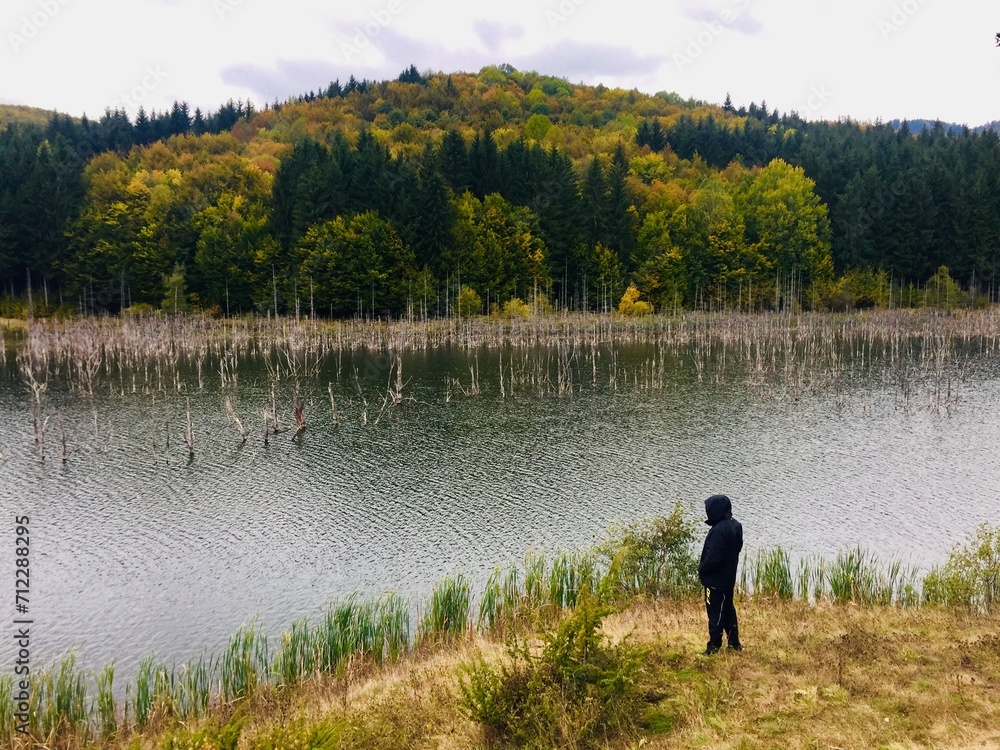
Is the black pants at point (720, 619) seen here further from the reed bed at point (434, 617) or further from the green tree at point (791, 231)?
the green tree at point (791, 231)

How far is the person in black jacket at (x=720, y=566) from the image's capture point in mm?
9898

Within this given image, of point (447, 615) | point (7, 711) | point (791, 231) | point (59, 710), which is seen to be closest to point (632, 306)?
point (791, 231)

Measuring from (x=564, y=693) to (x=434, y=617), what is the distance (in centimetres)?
437

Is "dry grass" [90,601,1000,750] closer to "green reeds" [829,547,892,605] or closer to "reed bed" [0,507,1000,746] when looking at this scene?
"reed bed" [0,507,1000,746]

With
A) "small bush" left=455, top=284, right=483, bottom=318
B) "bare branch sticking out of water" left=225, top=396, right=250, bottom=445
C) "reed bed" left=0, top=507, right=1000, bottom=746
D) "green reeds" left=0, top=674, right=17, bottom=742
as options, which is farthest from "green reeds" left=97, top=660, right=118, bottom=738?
"small bush" left=455, top=284, right=483, bottom=318

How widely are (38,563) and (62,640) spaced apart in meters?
4.27

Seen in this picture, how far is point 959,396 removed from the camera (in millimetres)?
32625

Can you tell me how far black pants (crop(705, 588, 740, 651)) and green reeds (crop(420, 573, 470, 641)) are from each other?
14.7 feet

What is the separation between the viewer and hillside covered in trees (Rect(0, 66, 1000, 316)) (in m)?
71.3

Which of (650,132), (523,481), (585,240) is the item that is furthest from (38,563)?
(650,132)

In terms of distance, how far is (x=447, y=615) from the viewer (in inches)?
508

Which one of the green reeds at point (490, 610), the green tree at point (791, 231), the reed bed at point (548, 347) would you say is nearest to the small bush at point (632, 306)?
the reed bed at point (548, 347)

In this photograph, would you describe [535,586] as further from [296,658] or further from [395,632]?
[296,658]

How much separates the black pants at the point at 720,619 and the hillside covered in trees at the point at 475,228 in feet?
184
